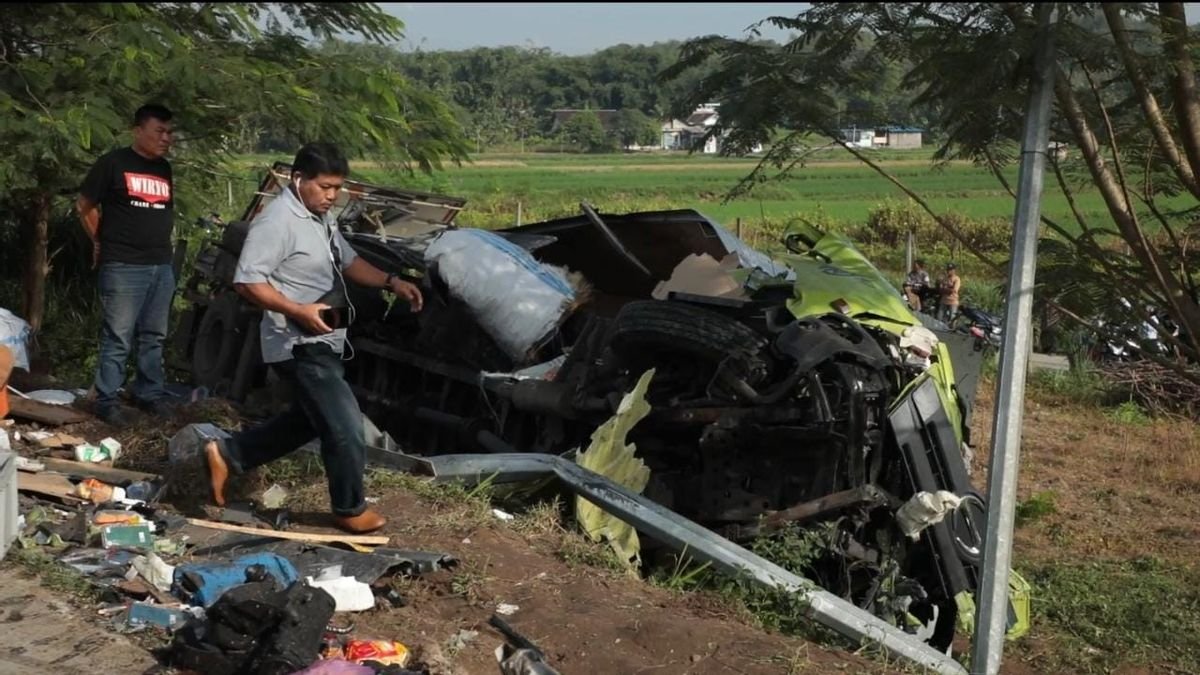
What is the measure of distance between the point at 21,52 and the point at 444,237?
14.5 feet

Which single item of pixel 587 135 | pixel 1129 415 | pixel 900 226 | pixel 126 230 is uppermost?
pixel 126 230

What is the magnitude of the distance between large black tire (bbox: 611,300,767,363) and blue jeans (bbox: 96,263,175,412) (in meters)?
2.72

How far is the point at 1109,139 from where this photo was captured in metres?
5.45

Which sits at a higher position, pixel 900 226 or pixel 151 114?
pixel 151 114

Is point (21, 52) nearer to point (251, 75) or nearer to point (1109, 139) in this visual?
point (251, 75)

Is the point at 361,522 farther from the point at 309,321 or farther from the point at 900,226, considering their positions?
the point at 900,226

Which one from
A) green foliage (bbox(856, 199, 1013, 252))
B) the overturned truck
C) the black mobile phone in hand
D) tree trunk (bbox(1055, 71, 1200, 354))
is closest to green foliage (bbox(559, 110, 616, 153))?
green foliage (bbox(856, 199, 1013, 252))

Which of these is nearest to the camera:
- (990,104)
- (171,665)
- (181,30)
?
(171,665)

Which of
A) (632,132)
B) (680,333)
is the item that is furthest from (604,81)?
(632,132)

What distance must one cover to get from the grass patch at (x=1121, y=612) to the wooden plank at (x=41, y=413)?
547 cm

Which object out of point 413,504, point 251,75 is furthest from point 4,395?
point 251,75

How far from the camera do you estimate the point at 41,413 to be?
6.79 m

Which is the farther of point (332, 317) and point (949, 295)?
point (949, 295)

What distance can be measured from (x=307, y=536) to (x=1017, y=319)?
282 cm
